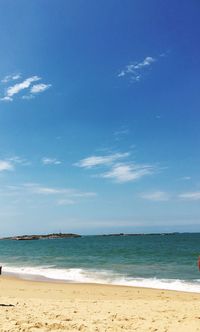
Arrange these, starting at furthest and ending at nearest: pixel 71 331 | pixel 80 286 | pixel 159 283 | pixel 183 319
Answer: 1. pixel 159 283
2. pixel 80 286
3. pixel 183 319
4. pixel 71 331

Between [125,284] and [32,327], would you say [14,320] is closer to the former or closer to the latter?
[32,327]

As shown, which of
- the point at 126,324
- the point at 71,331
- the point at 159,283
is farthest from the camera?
the point at 159,283

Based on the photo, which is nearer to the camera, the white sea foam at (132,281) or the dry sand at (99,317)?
the dry sand at (99,317)

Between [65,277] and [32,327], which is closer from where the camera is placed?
[32,327]

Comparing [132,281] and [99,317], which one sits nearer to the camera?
[99,317]

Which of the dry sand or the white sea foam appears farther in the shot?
the white sea foam

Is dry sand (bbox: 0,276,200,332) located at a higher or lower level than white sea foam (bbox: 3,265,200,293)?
higher

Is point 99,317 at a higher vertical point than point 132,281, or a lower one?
higher

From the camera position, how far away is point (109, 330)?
28.2 feet

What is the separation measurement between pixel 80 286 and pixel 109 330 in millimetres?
10984

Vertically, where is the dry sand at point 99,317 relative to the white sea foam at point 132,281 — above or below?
above

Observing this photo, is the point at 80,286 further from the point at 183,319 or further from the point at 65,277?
the point at 183,319

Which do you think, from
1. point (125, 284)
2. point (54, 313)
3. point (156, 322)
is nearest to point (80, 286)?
point (125, 284)

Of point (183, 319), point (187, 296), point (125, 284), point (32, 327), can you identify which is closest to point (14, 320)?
point (32, 327)
